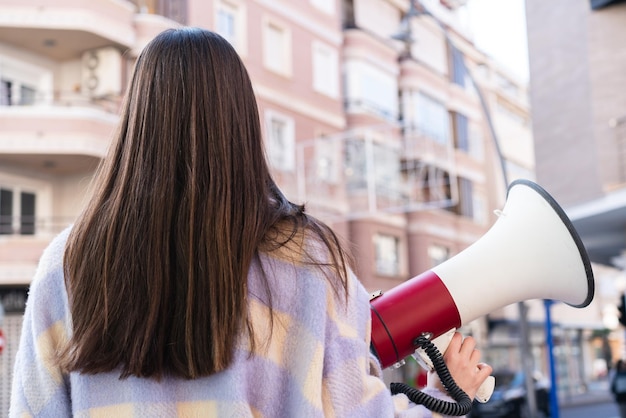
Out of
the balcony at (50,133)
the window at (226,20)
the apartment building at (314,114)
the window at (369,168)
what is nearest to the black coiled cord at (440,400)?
the apartment building at (314,114)

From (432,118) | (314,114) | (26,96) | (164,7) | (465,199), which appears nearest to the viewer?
(26,96)

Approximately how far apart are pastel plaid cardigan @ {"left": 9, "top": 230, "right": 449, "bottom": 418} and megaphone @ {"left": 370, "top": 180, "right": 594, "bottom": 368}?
0.17 meters

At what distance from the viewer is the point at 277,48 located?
20344 millimetres

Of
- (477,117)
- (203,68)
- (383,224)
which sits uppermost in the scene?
(477,117)

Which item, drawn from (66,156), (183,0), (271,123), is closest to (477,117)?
(271,123)

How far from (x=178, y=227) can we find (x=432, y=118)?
25.4m

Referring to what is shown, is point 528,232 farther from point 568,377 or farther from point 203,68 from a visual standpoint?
point 568,377

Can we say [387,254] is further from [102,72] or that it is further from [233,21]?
[102,72]

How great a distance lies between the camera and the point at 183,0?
58.8 feet

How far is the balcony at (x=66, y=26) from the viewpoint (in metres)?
16.1

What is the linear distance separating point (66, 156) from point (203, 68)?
618 inches

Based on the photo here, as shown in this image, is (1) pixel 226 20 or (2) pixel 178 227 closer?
(2) pixel 178 227

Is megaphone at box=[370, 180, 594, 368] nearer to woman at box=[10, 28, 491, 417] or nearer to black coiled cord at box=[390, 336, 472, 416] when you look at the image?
black coiled cord at box=[390, 336, 472, 416]

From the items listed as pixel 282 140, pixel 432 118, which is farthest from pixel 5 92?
pixel 432 118
